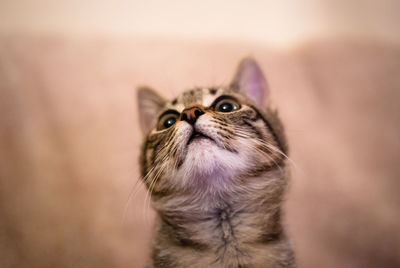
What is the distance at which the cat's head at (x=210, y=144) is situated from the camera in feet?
2.42

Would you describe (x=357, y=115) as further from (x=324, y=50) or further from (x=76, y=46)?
(x=76, y=46)

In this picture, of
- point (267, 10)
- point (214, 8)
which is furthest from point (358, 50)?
point (214, 8)

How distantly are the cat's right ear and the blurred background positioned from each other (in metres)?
0.12

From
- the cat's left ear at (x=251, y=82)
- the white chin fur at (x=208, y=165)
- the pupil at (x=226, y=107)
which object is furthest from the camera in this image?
the cat's left ear at (x=251, y=82)

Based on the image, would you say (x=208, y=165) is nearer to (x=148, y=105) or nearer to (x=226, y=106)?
(x=226, y=106)

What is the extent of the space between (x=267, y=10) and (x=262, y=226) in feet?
3.04

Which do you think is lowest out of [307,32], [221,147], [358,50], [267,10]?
[221,147]

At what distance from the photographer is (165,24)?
1.23 meters

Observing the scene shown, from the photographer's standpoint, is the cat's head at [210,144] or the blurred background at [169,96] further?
the blurred background at [169,96]

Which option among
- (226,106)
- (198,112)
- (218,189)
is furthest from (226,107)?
(218,189)

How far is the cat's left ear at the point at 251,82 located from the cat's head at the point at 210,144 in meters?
0.10

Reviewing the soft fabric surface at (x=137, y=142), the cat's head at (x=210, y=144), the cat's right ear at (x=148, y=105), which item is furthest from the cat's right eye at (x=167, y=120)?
the soft fabric surface at (x=137, y=142)

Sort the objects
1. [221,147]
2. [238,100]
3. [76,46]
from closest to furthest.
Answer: [221,147], [238,100], [76,46]

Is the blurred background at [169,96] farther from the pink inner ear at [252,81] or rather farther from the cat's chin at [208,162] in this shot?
the cat's chin at [208,162]
